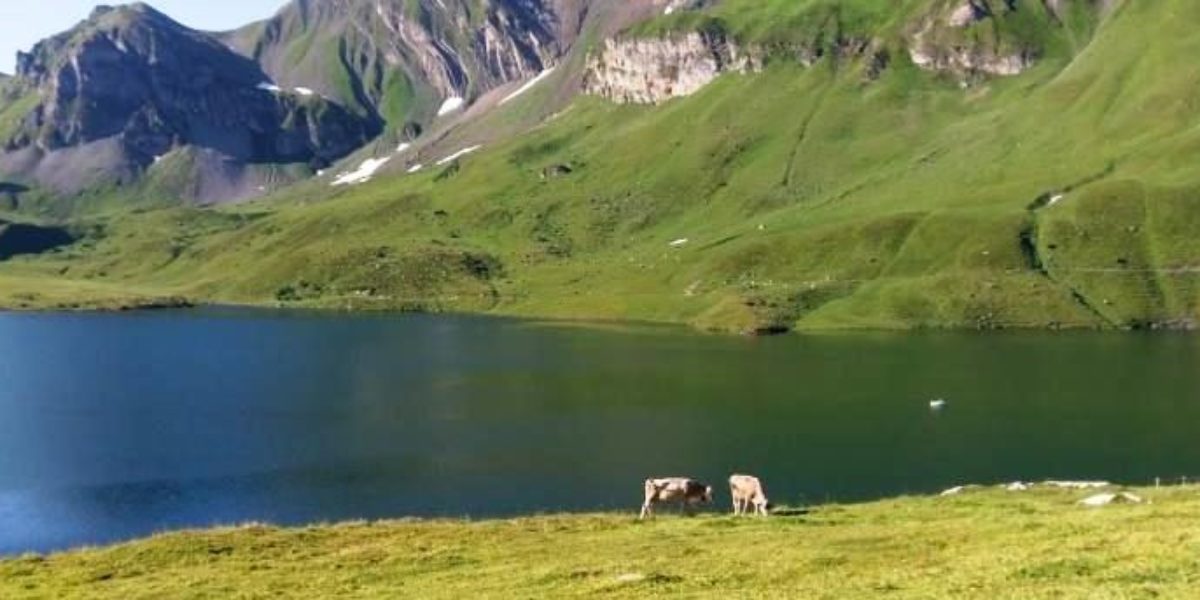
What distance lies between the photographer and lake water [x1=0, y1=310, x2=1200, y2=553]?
101000 mm

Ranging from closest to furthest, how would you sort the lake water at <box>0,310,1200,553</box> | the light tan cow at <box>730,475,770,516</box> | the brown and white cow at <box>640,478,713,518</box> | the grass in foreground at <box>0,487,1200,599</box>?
1. the grass in foreground at <box>0,487,1200,599</box>
2. the light tan cow at <box>730,475,770,516</box>
3. the brown and white cow at <box>640,478,713,518</box>
4. the lake water at <box>0,310,1200,553</box>

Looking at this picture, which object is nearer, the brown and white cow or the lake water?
the brown and white cow

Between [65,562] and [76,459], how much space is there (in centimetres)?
7885

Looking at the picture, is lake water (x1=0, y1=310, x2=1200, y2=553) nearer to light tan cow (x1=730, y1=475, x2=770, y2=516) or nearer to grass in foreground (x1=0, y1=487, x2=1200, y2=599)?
light tan cow (x1=730, y1=475, x2=770, y2=516)

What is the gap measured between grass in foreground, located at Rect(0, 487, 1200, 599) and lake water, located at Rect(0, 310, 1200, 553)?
3973cm

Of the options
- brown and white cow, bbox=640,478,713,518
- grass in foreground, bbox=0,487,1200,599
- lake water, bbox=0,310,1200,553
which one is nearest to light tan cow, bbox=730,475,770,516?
brown and white cow, bbox=640,478,713,518

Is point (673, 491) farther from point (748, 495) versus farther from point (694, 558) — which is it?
point (694, 558)

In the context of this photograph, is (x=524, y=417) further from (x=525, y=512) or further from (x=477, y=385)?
(x=525, y=512)

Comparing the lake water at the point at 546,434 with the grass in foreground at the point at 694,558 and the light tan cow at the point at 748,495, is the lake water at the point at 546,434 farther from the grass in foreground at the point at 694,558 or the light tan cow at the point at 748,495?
the grass in foreground at the point at 694,558

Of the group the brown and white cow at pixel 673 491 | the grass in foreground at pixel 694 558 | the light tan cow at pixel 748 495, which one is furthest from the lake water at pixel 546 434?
the grass in foreground at pixel 694 558

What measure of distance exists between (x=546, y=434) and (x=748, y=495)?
2739 inches

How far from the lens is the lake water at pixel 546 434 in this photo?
101m

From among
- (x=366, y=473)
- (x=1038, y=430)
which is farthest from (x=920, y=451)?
(x=366, y=473)

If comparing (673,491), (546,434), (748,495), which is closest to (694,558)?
(748,495)
